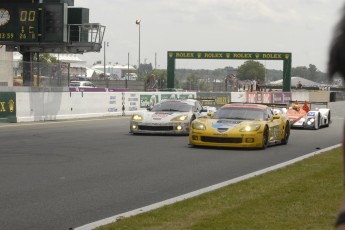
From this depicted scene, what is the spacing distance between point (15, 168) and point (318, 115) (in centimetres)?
1583

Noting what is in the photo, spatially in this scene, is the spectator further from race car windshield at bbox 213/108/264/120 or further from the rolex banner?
the rolex banner

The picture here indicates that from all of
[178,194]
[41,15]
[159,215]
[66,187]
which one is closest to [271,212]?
[159,215]

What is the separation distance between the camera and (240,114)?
1717cm

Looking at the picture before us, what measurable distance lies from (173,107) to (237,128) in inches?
192

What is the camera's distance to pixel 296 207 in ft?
24.4

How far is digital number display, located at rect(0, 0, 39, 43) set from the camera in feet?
102

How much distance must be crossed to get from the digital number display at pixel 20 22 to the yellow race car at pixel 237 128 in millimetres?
16101

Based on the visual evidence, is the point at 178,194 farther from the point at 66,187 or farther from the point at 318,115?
the point at 318,115

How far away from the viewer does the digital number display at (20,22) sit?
31.2 meters

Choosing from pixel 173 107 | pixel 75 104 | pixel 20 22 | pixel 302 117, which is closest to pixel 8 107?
pixel 75 104

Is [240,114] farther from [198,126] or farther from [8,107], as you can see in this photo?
[8,107]

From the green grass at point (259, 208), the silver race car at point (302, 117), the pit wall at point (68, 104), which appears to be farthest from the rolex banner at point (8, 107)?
the green grass at point (259, 208)

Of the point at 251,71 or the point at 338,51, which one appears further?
the point at 251,71

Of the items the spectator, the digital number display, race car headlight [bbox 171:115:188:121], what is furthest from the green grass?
the digital number display
